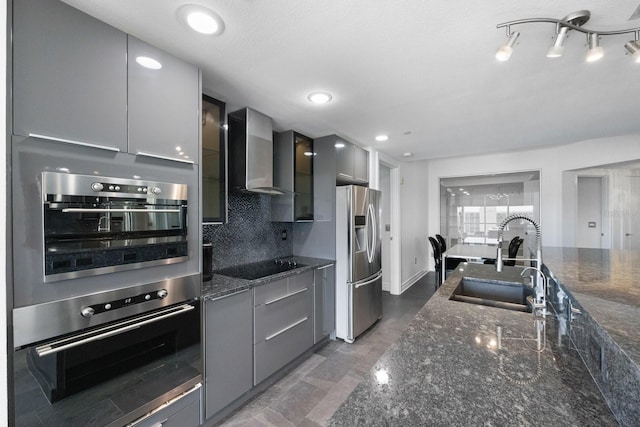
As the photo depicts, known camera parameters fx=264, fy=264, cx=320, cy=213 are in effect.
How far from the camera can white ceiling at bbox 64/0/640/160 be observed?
4.06ft

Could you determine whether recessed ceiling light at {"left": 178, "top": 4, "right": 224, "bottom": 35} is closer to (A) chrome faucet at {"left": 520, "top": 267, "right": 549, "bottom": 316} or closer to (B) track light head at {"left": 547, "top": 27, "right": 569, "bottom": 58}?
(B) track light head at {"left": 547, "top": 27, "right": 569, "bottom": 58}

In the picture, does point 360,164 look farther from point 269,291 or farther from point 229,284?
point 229,284

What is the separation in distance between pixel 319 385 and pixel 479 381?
1.72m

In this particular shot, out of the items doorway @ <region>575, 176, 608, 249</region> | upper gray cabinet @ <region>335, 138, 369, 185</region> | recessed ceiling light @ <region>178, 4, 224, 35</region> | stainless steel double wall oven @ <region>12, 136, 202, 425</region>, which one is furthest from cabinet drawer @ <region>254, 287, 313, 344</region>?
doorway @ <region>575, 176, 608, 249</region>

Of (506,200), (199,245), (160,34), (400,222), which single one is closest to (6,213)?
(199,245)

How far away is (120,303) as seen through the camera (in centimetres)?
132

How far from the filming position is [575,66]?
1.72 m

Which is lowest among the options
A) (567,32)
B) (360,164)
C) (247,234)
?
(247,234)

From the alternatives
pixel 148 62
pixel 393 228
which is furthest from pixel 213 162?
pixel 393 228

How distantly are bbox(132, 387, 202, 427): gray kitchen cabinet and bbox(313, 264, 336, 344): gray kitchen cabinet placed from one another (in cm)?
125

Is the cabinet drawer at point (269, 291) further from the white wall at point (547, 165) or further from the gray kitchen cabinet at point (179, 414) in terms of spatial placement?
the white wall at point (547, 165)

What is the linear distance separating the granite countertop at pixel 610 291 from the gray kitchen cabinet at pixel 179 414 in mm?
1924

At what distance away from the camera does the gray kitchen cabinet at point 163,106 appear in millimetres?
1389

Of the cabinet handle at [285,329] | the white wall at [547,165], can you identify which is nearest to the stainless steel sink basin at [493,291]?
the cabinet handle at [285,329]
